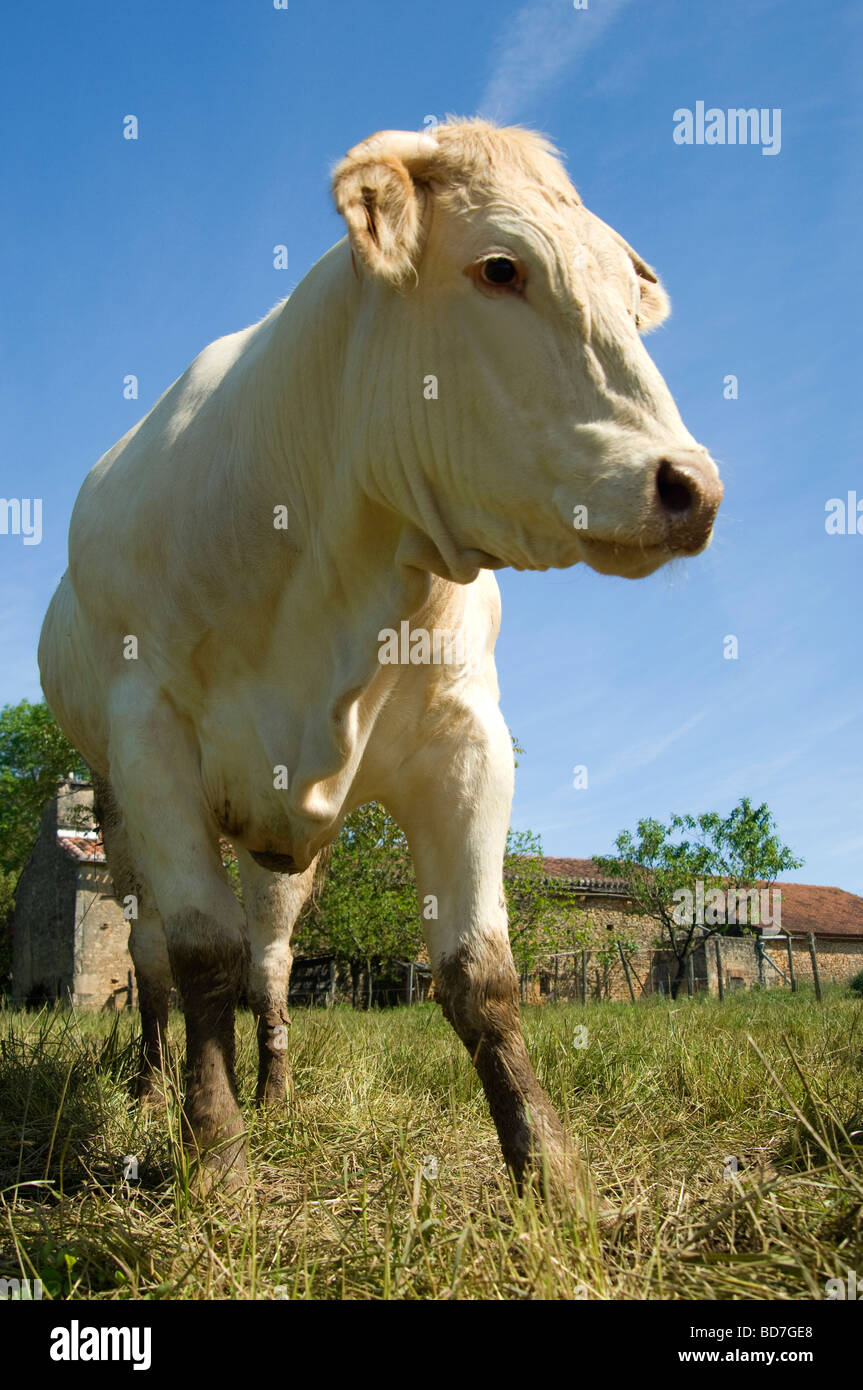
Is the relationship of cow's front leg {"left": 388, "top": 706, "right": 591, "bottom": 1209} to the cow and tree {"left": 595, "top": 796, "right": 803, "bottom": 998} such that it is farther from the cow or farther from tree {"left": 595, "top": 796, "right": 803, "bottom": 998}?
tree {"left": 595, "top": 796, "right": 803, "bottom": 998}

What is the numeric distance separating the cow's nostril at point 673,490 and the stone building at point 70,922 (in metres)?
21.8

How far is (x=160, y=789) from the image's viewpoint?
3338 millimetres

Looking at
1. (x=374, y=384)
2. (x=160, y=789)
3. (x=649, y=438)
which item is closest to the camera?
(x=649, y=438)

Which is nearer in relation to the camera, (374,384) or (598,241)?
(598,241)

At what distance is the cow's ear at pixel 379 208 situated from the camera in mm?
2641

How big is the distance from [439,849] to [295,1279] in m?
1.55

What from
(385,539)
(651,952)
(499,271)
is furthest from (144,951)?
(651,952)

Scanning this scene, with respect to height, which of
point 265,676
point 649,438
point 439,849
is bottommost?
point 439,849

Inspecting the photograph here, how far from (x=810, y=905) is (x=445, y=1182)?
49.5 m

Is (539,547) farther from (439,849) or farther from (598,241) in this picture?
(439,849)

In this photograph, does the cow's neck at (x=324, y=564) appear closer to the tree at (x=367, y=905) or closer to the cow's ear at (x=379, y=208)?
the cow's ear at (x=379, y=208)

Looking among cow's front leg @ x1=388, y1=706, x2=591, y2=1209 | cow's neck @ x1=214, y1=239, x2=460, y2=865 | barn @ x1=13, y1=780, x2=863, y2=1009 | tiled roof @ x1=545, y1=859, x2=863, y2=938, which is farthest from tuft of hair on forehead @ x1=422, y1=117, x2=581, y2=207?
tiled roof @ x1=545, y1=859, x2=863, y2=938
